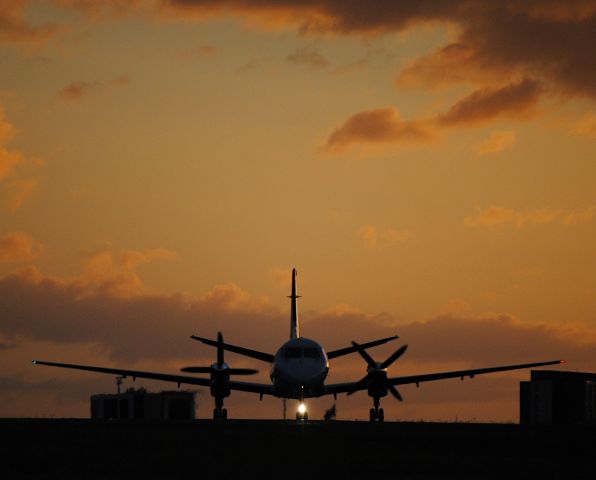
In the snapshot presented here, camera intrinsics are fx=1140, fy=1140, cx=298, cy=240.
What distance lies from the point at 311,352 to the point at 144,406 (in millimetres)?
74330

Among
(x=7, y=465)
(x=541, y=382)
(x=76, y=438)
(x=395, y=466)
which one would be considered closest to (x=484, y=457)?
(x=395, y=466)

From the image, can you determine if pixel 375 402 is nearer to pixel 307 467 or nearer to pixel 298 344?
pixel 298 344

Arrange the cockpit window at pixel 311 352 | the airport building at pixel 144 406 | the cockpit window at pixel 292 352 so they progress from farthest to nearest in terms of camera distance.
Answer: the airport building at pixel 144 406 < the cockpit window at pixel 292 352 < the cockpit window at pixel 311 352

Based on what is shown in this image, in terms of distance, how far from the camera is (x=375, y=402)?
63688 millimetres

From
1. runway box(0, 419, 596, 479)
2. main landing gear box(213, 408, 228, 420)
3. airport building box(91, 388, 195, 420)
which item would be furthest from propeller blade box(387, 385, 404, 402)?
airport building box(91, 388, 195, 420)

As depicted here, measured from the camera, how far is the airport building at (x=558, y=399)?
268ft

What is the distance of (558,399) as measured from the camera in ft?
273

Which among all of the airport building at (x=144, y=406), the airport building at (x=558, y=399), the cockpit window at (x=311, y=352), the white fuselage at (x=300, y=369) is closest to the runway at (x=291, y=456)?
the white fuselage at (x=300, y=369)

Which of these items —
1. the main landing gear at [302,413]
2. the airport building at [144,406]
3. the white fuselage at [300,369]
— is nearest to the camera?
the white fuselage at [300,369]

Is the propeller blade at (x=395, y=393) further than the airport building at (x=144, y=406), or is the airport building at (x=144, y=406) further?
the airport building at (x=144, y=406)

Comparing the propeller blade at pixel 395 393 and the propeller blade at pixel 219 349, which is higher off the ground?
the propeller blade at pixel 219 349

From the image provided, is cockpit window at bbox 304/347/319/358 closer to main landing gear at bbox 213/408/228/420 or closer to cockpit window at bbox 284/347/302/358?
cockpit window at bbox 284/347/302/358

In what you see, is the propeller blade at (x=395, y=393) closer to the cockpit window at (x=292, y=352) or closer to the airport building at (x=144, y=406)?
the cockpit window at (x=292, y=352)

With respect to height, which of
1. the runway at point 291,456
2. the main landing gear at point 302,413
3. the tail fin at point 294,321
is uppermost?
the tail fin at point 294,321
